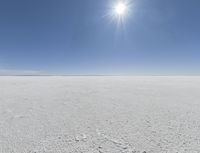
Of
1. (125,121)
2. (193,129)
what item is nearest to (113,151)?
(125,121)

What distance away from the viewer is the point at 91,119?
337 centimetres

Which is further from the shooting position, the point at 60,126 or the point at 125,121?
the point at 125,121

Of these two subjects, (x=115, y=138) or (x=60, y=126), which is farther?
(x=60, y=126)

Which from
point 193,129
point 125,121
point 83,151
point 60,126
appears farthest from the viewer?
point 125,121

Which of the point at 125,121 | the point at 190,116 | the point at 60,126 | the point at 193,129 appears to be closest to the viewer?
the point at 193,129

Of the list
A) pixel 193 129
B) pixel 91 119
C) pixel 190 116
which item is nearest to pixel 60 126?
pixel 91 119

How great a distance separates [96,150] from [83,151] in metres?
0.22

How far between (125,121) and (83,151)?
4.88 ft

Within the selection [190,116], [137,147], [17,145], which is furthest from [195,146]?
[17,145]

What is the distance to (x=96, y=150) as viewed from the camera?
81.7 inches

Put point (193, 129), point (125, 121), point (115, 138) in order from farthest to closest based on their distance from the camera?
point (125, 121), point (193, 129), point (115, 138)

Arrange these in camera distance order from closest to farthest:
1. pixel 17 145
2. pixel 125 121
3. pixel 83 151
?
pixel 83 151
pixel 17 145
pixel 125 121

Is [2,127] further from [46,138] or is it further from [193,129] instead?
[193,129]

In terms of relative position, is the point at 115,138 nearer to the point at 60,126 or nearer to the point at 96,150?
the point at 96,150
